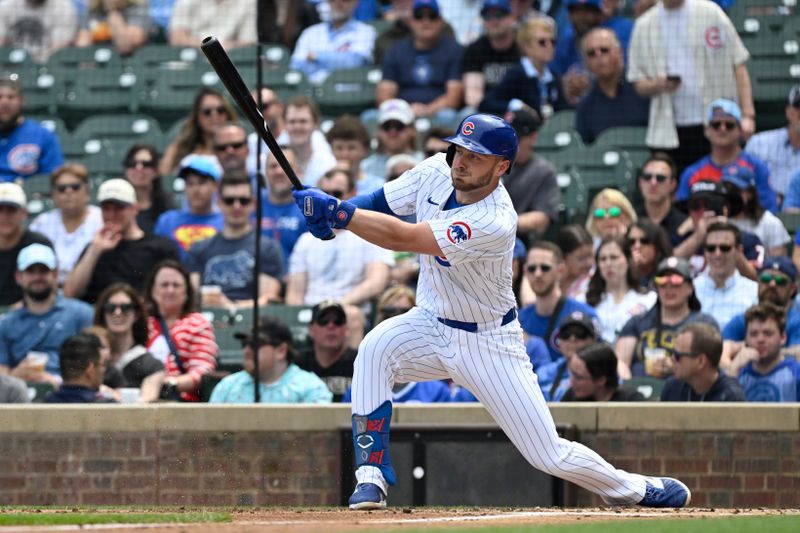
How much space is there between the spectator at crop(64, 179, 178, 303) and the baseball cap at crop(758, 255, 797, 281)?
364 cm

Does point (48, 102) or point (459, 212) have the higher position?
point (48, 102)

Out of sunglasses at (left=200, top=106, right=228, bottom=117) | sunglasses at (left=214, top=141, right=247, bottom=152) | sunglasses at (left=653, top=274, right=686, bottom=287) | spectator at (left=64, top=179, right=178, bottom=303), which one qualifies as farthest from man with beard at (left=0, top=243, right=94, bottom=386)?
sunglasses at (left=653, top=274, right=686, bottom=287)

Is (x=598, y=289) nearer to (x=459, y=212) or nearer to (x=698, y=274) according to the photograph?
(x=698, y=274)

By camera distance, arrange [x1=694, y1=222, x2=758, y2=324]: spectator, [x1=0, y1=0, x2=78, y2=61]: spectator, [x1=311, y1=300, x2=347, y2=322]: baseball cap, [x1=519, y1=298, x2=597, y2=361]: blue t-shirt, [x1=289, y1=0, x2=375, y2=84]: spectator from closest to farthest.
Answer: [x1=311, y1=300, x2=347, y2=322]: baseball cap
[x1=519, y1=298, x2=597, y2=361]: blue t-shirt
[x1=694, y1=222, x2=758, y2=324]: spectator
[x1=289, y1=0, x2=375, y2=84]: spectator
[x1=0, y1=0, x2=78, y2=61]: spectator

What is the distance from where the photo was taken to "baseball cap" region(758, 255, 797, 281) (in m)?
8.46

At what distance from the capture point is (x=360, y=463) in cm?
602

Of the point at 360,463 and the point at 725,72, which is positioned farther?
the point at 725,72

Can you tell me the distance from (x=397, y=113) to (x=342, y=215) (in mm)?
4418

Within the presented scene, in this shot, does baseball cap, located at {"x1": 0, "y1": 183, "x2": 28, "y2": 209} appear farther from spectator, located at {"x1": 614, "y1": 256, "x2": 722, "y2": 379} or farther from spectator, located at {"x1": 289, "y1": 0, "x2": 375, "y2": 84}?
spectator, located at {"x1": 614, "y1": 256, "x2": 722, "y2": 379}

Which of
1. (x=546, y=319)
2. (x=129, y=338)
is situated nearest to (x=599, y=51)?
(x=546, y=319)

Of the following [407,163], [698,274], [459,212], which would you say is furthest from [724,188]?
[459,212]

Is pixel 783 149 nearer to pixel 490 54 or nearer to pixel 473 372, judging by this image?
pixel 490 54

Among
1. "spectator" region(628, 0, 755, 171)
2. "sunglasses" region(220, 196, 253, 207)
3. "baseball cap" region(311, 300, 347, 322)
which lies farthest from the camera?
"spectator" region(628, 0, 755, 171)

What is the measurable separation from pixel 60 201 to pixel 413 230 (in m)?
4.61
